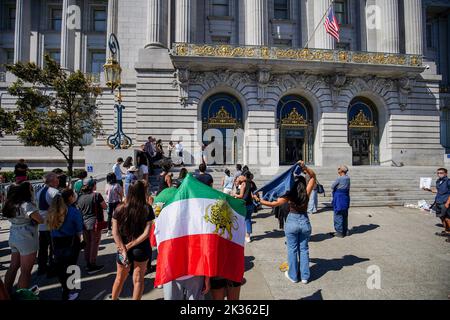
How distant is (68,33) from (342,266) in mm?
36033

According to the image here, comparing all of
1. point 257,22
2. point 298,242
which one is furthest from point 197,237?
point 257,22

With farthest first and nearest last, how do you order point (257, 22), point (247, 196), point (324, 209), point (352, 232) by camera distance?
1. point (257, 22)
2. point (324, 209)
3. point (352, 232)
4. point (247, 196)

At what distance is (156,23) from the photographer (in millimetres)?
22203

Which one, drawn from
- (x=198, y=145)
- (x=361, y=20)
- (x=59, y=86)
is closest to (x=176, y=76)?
(x=198, y=145)

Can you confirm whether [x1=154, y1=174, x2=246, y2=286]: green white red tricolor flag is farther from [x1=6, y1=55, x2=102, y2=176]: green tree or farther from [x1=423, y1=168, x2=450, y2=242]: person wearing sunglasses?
[x1=6, y1=55, x2=102, y2=176]: green tree

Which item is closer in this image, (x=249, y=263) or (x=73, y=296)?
(x=73, y=296)

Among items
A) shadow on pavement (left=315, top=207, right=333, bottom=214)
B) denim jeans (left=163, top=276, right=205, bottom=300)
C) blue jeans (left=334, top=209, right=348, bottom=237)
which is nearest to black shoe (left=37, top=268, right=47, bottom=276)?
denim jeans (left=163, top=276, right=205, bottom=300)

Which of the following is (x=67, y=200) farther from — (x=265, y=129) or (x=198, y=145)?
(x=265, y=129)

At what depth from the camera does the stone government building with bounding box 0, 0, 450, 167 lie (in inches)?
844

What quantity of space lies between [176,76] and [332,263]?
1947 centimetres

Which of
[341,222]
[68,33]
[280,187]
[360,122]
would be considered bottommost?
[341,222]

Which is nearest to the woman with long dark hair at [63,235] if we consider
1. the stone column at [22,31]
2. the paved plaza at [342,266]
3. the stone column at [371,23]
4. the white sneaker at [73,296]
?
the white sneaker at [73,296]

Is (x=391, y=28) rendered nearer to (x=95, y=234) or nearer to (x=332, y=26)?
(x=332, y=26)

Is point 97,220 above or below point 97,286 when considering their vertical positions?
above
